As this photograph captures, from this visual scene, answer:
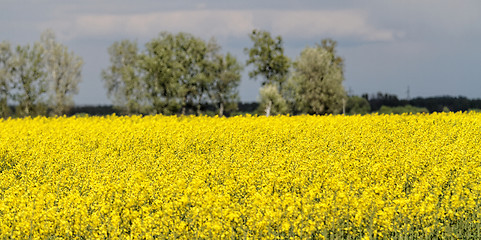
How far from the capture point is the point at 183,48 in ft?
205

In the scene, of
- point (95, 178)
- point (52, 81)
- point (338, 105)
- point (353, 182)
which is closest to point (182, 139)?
point (95, 178)

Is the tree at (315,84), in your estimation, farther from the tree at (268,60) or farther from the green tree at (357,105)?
the green tree at (357,105)

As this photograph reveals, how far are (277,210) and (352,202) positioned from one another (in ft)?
5.11

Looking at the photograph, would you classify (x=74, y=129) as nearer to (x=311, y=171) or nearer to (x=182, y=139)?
(x=182, y=139)

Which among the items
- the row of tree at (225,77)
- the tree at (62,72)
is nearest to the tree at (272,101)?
the row of tree at (225,77)

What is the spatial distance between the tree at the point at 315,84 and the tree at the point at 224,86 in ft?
23.2

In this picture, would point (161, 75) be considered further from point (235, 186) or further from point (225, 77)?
point (235, 186)

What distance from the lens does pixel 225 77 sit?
210ft

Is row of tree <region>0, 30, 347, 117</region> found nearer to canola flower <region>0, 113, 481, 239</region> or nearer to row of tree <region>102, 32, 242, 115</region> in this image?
row of tree <region>102, 32, 242, 115</region>

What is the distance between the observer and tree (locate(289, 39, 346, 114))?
199 feet

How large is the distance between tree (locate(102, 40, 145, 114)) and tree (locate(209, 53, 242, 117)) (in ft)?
28.7

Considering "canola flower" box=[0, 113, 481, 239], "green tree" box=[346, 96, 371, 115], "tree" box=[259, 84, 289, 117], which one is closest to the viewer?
"canola flower" box=[0, 113, 481, 239]

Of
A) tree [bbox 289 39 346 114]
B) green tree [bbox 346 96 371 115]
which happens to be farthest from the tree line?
green tree [bbox 346 96 371 115]

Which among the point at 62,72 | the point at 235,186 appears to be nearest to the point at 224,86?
the point at 62,72
